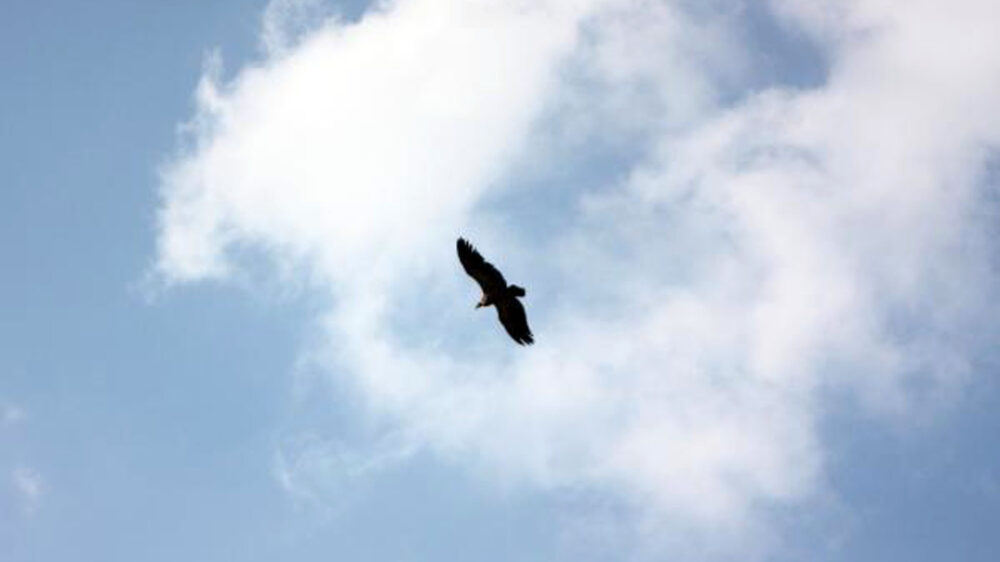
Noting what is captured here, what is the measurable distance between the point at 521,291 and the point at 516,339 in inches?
74.4

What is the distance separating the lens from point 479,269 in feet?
120

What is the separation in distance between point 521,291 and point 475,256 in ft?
6.03

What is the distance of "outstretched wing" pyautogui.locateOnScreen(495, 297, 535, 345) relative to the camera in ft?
122

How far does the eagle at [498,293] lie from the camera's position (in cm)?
3625

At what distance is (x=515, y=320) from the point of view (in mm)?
37469

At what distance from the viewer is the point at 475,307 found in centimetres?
3747

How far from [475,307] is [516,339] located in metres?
1.69

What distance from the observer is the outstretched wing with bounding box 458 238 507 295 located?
119ft

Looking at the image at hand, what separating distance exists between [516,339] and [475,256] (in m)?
3.28

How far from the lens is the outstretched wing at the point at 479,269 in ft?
119

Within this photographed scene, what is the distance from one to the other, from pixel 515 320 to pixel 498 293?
46.1 inches

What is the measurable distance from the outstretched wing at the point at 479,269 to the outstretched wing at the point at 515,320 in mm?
685

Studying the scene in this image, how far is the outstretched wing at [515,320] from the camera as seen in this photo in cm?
3722

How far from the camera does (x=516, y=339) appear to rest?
124ft
